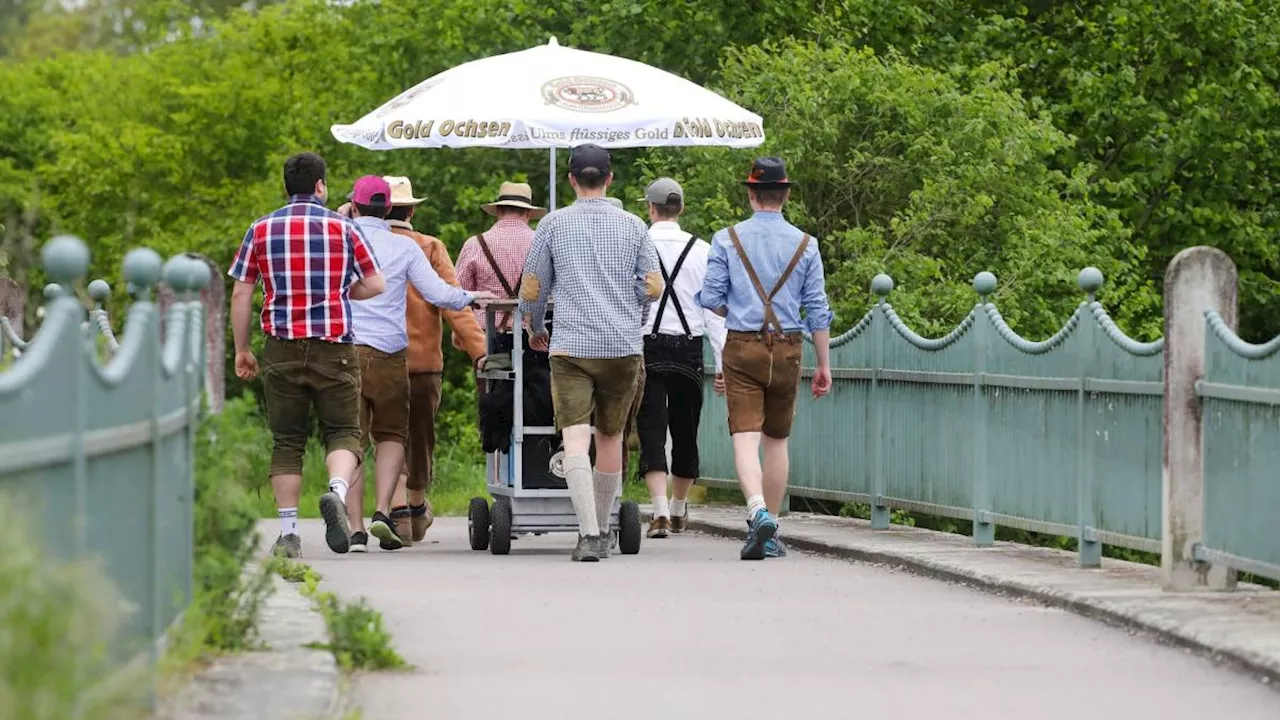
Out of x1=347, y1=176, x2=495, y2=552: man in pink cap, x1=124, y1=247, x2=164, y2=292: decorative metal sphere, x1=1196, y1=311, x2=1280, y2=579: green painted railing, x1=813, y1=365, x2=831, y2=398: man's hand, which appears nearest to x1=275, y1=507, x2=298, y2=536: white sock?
x1=347, y1=176, x2=495, y2=552: man in pink cap

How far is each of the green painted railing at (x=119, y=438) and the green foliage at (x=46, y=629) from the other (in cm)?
20

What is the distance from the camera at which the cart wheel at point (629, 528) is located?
523 inches

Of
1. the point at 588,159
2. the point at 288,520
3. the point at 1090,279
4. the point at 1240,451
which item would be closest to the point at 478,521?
the point at 288,520

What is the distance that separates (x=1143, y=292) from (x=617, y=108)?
7.75 m

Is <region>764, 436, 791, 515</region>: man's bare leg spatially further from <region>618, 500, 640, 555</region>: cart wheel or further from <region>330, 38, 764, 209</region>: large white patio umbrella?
<region>330, 38, 764, 209</region>: large white patio umbrella

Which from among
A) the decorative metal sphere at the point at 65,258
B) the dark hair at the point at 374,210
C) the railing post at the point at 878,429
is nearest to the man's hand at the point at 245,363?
the dark hair at the point at 374,210

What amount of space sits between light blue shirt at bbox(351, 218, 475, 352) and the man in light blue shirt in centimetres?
136

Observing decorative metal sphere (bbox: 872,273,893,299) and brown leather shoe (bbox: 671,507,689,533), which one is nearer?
decorative metal sphere (bbox: 872,273,893,299)

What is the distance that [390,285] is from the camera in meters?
13.3

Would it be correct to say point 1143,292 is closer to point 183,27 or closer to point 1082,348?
point 1082,348

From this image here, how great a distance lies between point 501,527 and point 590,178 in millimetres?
1947

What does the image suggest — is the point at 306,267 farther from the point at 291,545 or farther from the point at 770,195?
the point at 770,195

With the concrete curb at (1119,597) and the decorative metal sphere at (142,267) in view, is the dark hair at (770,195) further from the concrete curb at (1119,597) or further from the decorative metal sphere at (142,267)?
the decorative metal sphere at (142,267)

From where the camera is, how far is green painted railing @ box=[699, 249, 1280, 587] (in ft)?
33.2
